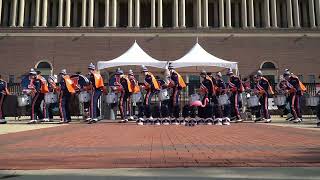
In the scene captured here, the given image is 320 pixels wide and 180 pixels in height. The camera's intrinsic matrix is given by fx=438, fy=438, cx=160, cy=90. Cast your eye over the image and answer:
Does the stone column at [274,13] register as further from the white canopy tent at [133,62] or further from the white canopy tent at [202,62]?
the white canopy tent at [133,62]

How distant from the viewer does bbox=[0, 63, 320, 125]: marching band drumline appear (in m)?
17.9

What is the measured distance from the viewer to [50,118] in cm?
2111

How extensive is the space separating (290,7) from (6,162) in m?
63.6

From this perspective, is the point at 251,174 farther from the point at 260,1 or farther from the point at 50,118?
the point at 260,1

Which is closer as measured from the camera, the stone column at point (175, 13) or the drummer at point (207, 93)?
the drummer at point (207, 93)

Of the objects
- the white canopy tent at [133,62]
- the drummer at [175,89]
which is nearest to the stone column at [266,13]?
the white canopy tent at [133,62]

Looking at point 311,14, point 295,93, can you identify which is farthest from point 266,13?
point 295,93

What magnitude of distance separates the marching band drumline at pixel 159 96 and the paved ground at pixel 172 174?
11025 mm

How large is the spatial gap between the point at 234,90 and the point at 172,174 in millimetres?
14432

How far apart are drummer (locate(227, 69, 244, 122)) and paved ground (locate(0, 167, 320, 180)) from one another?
13.7 m

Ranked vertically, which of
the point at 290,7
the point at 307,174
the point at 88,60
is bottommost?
the point at 307,174

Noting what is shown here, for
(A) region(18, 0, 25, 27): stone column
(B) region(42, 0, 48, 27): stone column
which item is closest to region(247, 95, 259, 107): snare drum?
(B) region(42, 0, 48, 27): stone column

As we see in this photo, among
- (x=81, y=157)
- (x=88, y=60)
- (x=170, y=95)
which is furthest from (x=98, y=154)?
(x=88, y=60)

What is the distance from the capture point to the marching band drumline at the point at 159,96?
58.8ft
